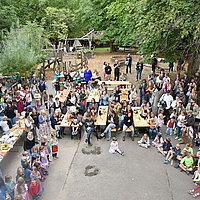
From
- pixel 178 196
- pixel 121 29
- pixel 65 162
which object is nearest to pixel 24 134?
Answer: pixel 65 162

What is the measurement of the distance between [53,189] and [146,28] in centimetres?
974

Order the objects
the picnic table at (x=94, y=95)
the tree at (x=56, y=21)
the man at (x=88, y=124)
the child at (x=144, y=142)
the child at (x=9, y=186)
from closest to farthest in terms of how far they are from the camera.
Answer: the child at (x=9, y=186)
the child at (x=144, y=142)
the man at (x=88, y=124)
the picnic table at (x=94, y=95)
the tree at (x=56, y=21)

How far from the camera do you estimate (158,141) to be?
10.2m

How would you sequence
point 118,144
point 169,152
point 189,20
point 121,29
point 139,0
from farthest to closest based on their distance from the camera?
1. point 121,29
2. point 139,0
3. point 189,20
4. point 118,144
5. point 169,152

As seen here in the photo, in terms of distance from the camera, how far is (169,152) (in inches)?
357

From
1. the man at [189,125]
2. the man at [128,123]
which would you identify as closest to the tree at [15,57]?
the man at [128,123]

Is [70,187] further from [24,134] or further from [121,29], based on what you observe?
[121,29]

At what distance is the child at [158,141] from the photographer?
32.5 ft

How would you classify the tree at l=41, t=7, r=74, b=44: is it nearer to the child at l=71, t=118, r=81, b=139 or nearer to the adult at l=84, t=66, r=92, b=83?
the adult at l=84, t=66, r=92, b=83

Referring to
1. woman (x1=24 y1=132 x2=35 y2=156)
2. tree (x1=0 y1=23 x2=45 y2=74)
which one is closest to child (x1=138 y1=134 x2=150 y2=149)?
woman (x1=24 y1=132 x2=35 y2=156)

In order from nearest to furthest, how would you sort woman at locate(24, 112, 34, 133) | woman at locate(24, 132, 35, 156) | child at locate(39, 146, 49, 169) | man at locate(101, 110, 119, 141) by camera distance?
child at locate(39, 146, 49, 169)
woman at locate(24, 132, 35, 156)
woman at locate(24, 112, 34, 133)
man at locate(101, 110, 119, 141)

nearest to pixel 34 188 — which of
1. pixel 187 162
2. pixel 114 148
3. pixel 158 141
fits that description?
pixel 114 148

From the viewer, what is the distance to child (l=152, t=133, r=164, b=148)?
32.5 ft

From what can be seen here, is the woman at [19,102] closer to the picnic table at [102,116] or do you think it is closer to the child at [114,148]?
the picnic table at [102,116]
